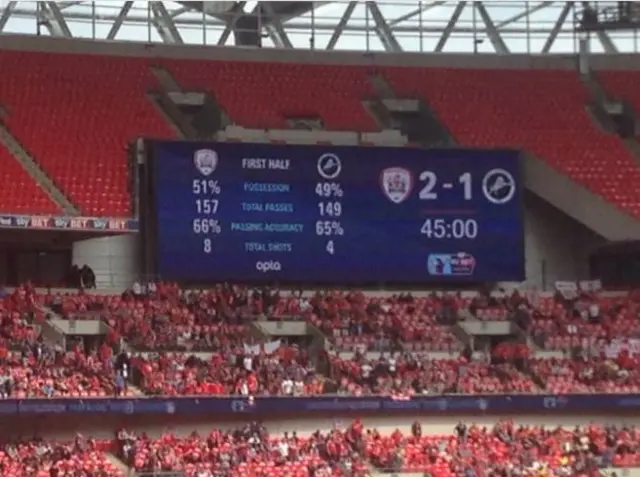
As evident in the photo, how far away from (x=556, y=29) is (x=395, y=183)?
870 centimetres

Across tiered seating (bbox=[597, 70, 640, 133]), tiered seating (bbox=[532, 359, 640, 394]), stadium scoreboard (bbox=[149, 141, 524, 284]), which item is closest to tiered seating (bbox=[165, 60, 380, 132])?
stadium scoreboard (bbox=[149, 141, 524, 284])

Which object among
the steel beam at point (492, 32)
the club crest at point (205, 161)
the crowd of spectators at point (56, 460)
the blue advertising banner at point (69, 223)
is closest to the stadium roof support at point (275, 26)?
the steel beam at point (492, 32)

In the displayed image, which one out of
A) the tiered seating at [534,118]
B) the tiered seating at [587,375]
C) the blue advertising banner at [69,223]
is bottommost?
the tiered seating at [587,375]

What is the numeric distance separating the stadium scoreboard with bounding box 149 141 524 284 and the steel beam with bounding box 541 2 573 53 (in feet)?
21.9

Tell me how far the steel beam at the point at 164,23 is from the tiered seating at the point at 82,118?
199 centimetres

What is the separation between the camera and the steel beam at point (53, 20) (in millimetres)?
40656

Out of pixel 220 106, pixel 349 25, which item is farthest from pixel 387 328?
pixel 349 25

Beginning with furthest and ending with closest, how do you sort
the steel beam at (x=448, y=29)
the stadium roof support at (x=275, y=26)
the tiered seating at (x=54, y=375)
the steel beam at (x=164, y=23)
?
the steel beam at (x=448, y=29), the stadium roof support at (x=275, y=26), the steel beam at (x=164, y=23), the tiered seating at (x=54, y=375)

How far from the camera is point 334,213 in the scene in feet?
123

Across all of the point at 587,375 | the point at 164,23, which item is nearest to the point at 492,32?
the point at 164,23

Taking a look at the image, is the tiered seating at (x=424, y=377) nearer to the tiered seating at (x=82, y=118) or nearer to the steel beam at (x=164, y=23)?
the tiered seating at (x=82, y=118)

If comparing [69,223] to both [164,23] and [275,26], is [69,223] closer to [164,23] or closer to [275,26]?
[164,23]

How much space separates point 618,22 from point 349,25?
6626mm

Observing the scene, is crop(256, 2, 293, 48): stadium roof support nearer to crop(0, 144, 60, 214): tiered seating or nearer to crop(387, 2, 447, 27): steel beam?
crop(387, 2, 447, 27): steel beam
